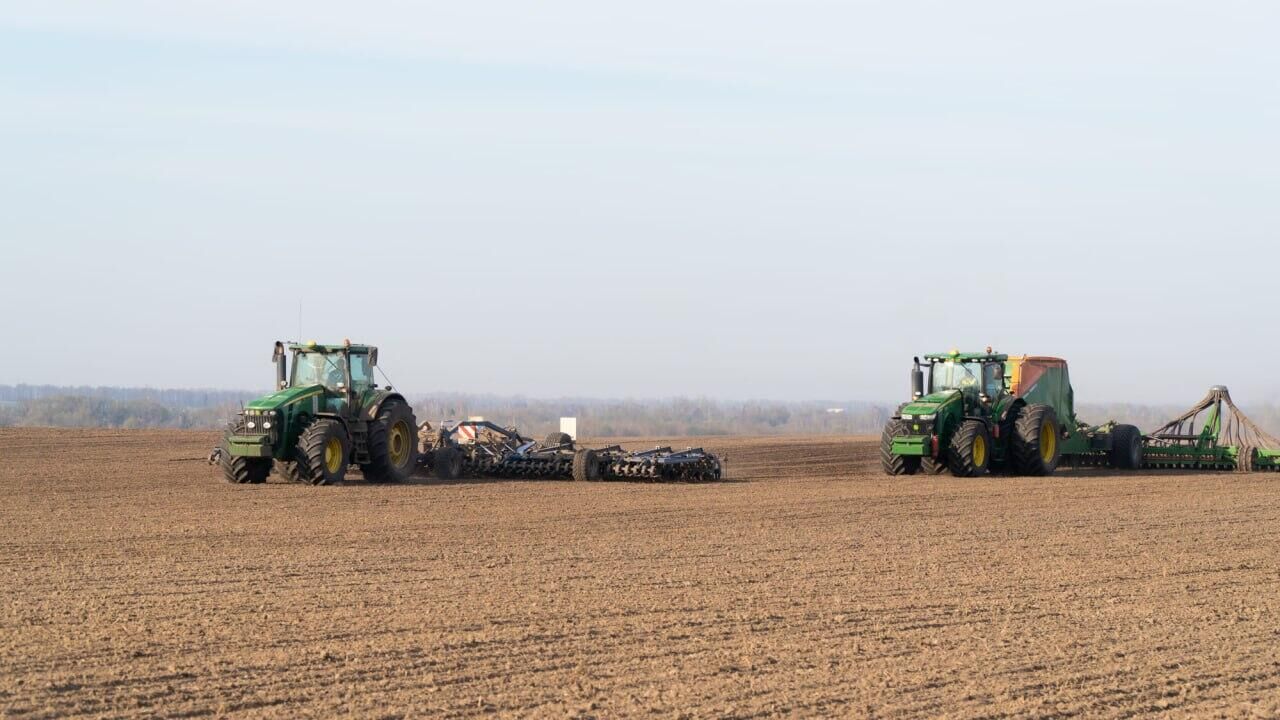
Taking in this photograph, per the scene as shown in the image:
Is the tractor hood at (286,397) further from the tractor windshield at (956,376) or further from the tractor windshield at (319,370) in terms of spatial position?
the tractor windshield at (956,376)

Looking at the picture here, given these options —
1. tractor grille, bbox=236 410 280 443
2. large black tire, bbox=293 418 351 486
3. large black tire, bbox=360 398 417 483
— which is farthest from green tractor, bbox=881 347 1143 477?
tractor grille, bbox=236 410 280 443

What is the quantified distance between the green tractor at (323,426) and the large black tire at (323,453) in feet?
0.05

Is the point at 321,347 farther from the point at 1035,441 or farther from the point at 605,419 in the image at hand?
the point at 605,419

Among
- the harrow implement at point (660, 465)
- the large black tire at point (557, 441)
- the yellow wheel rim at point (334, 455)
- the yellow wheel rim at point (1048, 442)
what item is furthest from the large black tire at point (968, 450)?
the yellow wheel rim at point (334, 455)

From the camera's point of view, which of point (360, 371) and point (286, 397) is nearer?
point (286, 397)

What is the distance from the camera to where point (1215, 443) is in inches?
1050

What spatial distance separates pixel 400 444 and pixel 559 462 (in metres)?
2.41

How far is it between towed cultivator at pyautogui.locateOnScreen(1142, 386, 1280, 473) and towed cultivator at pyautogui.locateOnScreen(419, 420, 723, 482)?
9.17 m

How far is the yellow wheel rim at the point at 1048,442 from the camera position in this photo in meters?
25.0

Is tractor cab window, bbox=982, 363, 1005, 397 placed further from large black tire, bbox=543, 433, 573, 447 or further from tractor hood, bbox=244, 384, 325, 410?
tractor hood, bbox=244, 384, 325, 410

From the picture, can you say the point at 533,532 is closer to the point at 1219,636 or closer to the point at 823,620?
the point at 823,620

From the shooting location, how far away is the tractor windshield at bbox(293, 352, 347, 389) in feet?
70.8

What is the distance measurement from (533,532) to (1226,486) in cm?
1247

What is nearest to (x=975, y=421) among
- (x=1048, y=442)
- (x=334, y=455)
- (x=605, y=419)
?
(x=1048, y=442)
